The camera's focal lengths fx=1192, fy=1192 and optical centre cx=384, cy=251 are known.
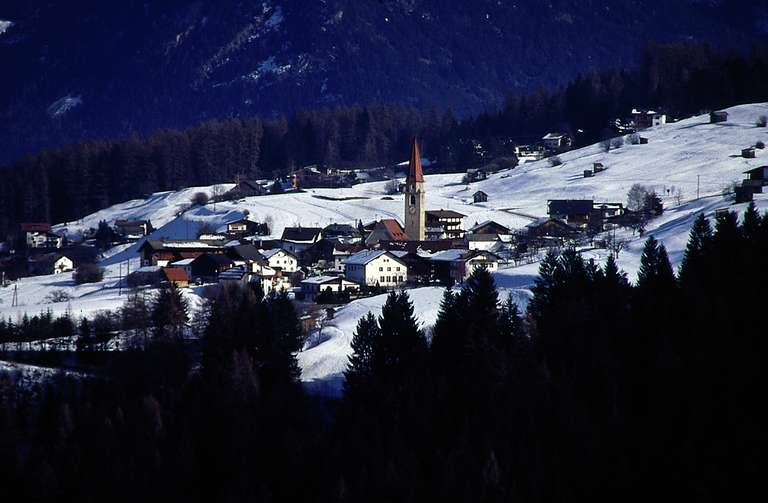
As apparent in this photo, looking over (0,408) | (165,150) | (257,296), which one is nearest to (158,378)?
(0,408)

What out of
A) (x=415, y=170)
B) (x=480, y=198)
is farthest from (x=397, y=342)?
(x=480, y=198)

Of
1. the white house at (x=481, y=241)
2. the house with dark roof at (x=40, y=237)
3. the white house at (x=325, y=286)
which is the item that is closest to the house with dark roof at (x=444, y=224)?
the white house at (x=481, y=241)

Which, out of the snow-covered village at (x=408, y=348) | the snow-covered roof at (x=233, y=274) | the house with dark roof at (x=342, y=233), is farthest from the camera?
the house with dark roof at (x=342, y=233)

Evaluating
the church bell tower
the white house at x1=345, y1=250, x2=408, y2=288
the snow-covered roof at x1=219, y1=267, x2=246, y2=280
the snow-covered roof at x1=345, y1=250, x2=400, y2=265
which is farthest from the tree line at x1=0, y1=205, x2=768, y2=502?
the church bell tower

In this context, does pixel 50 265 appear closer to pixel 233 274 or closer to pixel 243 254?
pixel 243 254

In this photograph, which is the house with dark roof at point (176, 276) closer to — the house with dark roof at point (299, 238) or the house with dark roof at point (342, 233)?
the house with dark roof at point (299, 238)

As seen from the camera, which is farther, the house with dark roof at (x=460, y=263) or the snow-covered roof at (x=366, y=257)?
the snow-covered roof at (x=366, y=257)
